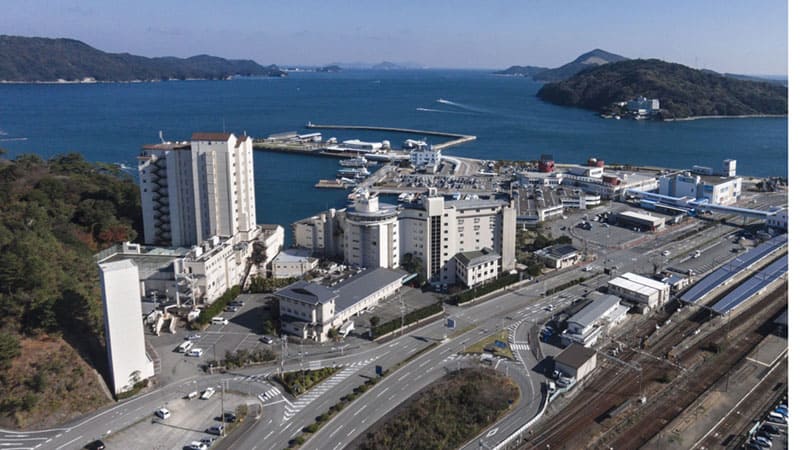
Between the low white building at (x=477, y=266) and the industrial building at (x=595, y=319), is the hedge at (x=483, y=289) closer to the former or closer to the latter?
the low white building at (x=477, y=266)

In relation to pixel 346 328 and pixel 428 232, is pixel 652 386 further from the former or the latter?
pixel 428 232

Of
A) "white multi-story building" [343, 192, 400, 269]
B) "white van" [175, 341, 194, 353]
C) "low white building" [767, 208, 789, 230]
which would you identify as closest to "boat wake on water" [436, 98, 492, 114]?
"low white building" [767, 208, 789, 230]

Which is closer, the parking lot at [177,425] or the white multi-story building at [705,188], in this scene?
the parking lot at [177,425]

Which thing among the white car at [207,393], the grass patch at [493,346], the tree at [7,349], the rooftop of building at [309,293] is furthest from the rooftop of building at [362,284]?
the tree at [7,349]

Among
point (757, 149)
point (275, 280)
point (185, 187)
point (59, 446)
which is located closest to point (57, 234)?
point (185, 187)

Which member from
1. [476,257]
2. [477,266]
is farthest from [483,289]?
[476,257]
